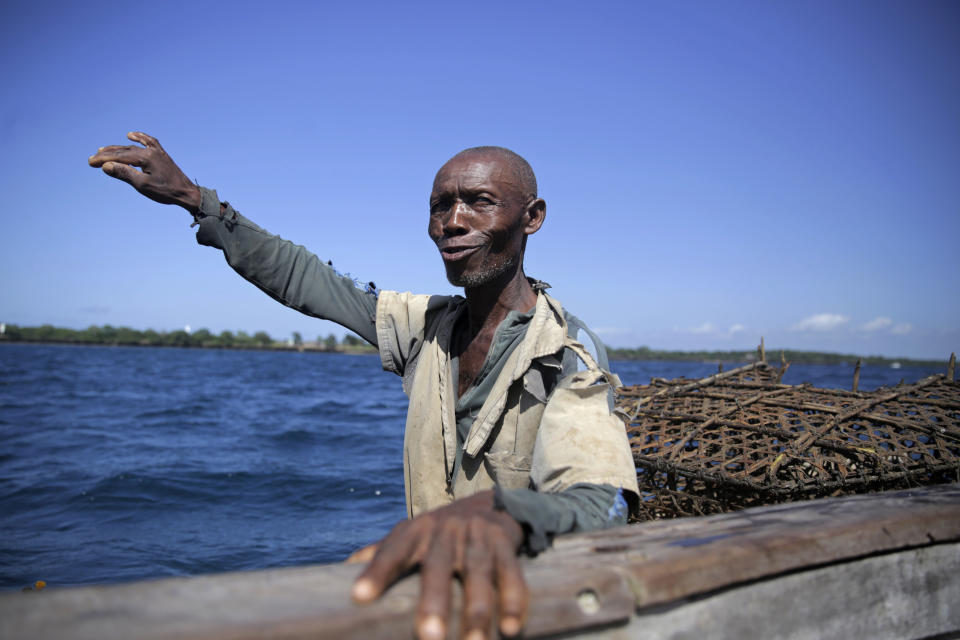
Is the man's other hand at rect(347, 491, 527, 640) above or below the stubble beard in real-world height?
below

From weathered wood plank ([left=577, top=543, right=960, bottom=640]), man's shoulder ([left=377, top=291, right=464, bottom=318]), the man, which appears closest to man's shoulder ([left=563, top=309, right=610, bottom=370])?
the man

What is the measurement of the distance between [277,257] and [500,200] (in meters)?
0.95

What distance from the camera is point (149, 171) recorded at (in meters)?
2.29

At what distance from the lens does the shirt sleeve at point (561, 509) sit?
131 centimetres

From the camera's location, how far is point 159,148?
7.70ft

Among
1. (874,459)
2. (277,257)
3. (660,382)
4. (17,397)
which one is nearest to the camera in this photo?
(277,257)

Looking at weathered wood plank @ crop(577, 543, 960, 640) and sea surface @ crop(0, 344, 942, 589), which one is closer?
weathered wood plank @ crop(577, 543, 960, 640)

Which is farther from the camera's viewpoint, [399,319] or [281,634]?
[399,319]

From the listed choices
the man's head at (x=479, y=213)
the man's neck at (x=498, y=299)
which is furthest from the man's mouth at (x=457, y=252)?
the man's neck at (x=498, y=299)

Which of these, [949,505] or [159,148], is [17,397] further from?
[949,505]

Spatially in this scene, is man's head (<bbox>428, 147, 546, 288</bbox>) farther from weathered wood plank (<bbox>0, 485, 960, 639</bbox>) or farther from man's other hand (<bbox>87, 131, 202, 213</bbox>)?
weathered wood plank (<bbox>0, 485, 960, 639</bbox>)

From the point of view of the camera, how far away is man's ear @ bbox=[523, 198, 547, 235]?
2.43m

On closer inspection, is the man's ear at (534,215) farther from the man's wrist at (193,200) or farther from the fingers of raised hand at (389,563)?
the fingers of raised hand at (389,563)

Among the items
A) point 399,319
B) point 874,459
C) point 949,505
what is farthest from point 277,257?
point 874,459
